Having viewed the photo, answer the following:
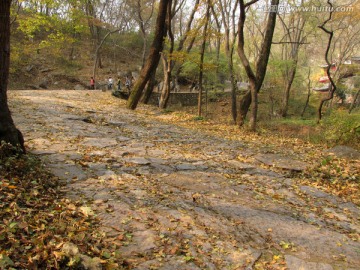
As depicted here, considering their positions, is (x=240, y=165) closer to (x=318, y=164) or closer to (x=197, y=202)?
(x=318, y=164)

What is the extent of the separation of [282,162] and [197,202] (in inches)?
127

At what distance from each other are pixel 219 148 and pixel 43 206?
192 inches

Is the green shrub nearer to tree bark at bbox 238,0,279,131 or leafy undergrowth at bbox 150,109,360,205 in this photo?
leafy undergrowth at bbox 150,109,360,205

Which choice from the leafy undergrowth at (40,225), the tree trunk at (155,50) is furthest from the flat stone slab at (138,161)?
the tree trunk at (155,50)

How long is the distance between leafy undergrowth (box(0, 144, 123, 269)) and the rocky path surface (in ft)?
0.75

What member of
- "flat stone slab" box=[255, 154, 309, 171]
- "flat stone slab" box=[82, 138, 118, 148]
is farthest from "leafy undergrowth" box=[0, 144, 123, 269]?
"flat stone slab" box=[255, 154, 309, 171]

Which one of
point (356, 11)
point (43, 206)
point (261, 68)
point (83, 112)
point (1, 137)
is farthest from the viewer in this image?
point (356, 11)

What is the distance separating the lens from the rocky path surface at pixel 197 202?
124 inches

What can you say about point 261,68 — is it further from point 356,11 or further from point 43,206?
point 356,11

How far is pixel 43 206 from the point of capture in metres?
3.38

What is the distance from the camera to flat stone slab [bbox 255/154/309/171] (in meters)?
6.43

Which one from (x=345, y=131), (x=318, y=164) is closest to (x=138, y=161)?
(x=318, y=164)

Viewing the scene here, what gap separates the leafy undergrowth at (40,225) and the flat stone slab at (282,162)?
4.39 m

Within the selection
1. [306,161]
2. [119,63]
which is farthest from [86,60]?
[306,161]
